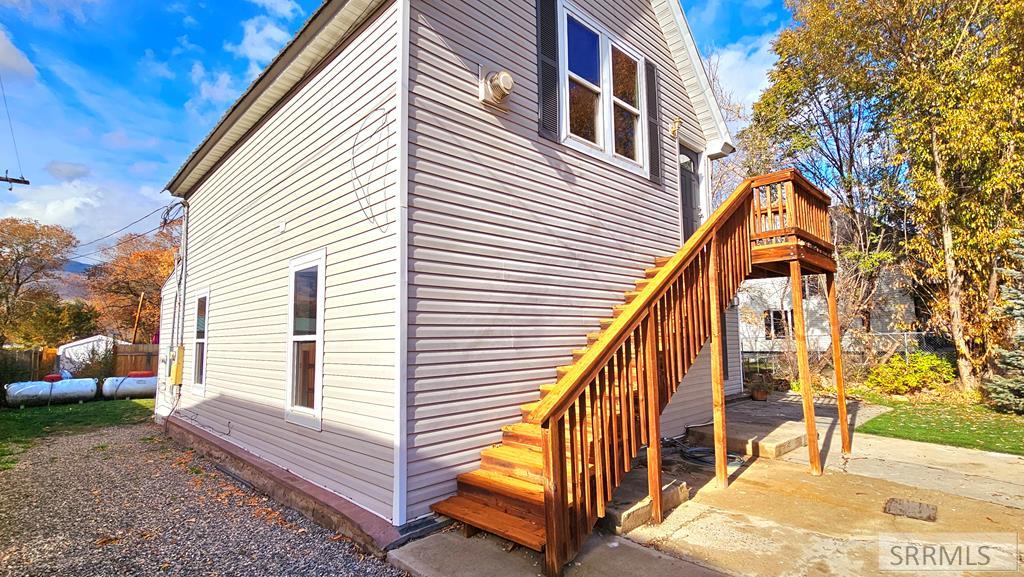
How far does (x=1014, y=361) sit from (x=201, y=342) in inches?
536

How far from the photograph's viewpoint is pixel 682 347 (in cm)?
416

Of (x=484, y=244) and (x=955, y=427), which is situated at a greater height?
(x=484, y=244)

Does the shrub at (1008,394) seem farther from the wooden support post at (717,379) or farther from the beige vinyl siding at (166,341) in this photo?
the beige vinyl siding at (166,341)

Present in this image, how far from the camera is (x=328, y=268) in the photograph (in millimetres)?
4570

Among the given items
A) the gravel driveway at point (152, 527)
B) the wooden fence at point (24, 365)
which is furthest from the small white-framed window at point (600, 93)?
the wooden fence at point (24, 365)

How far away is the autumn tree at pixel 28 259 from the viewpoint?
24578 mm

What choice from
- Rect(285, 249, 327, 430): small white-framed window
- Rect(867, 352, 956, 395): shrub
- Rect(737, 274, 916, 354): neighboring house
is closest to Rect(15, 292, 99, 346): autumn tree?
Rect(285, 249, 327, 430): small white-framed window

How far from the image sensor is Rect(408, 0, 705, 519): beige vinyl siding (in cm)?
379

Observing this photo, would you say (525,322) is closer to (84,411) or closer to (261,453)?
(261,453)

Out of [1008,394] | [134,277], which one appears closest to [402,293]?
[1008,394]

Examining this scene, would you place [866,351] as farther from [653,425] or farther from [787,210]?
[653,425]

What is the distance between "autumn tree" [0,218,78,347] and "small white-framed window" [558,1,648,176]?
29766mm

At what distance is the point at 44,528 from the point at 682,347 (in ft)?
18.5

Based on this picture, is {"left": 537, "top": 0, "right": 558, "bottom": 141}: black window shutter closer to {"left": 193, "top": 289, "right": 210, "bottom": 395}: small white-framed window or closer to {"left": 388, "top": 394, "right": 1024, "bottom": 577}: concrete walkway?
{"left": 388, "top": 394, "right": 1024, "bottom": 577}: concrete walkway
